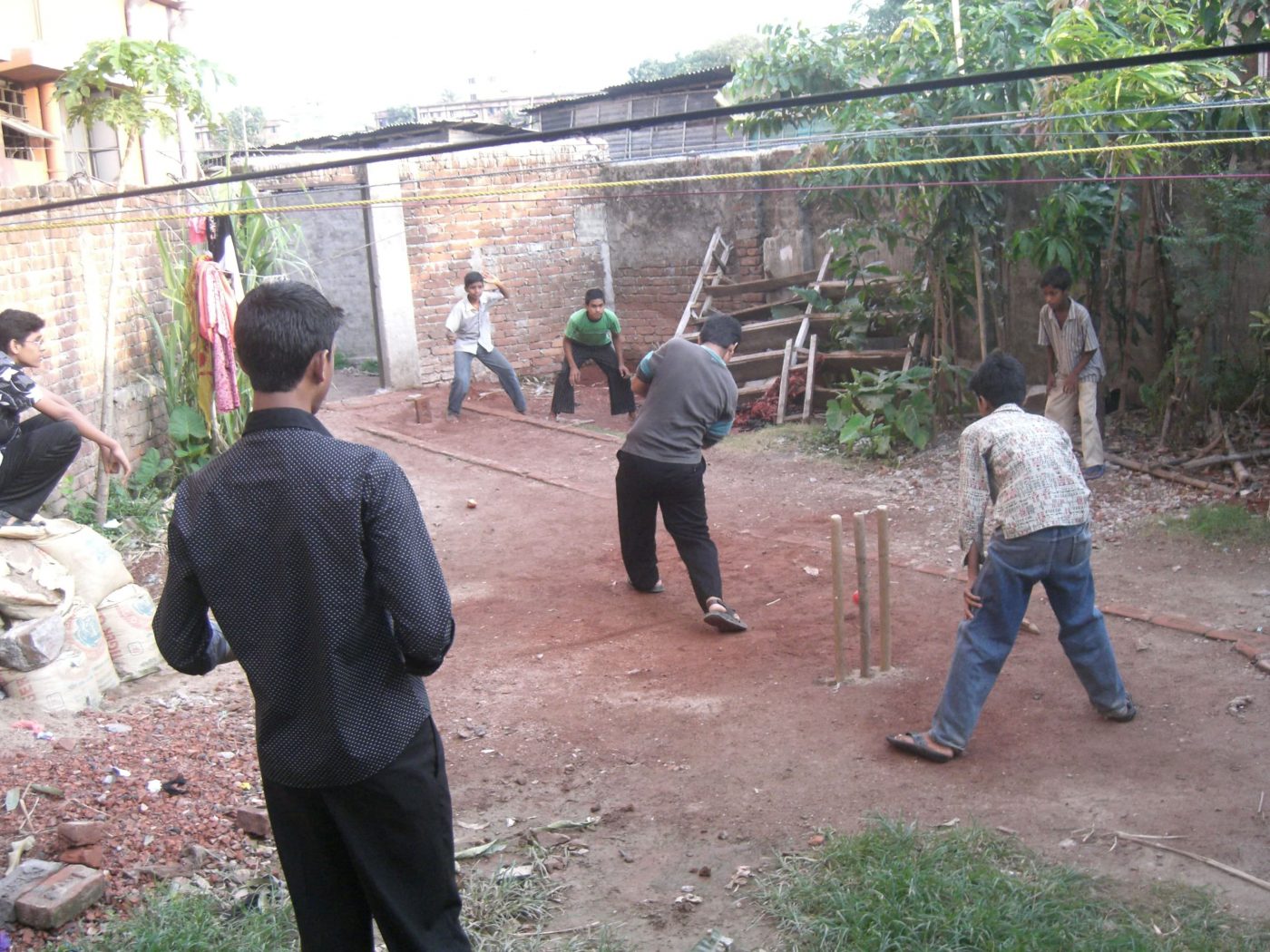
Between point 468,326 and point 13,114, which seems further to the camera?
point 468,326

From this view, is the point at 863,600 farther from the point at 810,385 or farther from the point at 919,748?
the point at 810,385

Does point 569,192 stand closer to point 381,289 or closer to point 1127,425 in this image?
point 381,289

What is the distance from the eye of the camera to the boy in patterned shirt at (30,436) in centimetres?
576

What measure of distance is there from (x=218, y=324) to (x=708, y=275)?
6395 millimetres

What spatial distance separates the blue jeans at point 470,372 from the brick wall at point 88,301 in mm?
3067

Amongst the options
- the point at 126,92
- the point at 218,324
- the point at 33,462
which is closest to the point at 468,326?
the point at 218,324

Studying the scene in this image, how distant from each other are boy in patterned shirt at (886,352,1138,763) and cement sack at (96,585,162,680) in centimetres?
363

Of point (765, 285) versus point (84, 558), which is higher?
point (765, 285)

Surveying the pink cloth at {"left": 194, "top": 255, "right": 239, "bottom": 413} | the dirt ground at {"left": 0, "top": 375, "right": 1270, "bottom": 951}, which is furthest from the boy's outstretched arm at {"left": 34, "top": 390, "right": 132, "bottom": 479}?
the pink cloth at {"left": 194, "top": 255, "right": 239, "bottom": 413}

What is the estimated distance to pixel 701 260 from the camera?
14000 millimetres

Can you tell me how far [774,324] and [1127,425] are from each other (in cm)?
390

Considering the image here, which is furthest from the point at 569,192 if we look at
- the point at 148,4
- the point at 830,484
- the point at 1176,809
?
the point at 1176,809

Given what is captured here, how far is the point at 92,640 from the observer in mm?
5605

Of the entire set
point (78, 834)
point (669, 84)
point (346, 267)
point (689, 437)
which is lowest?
point (78, 834)
